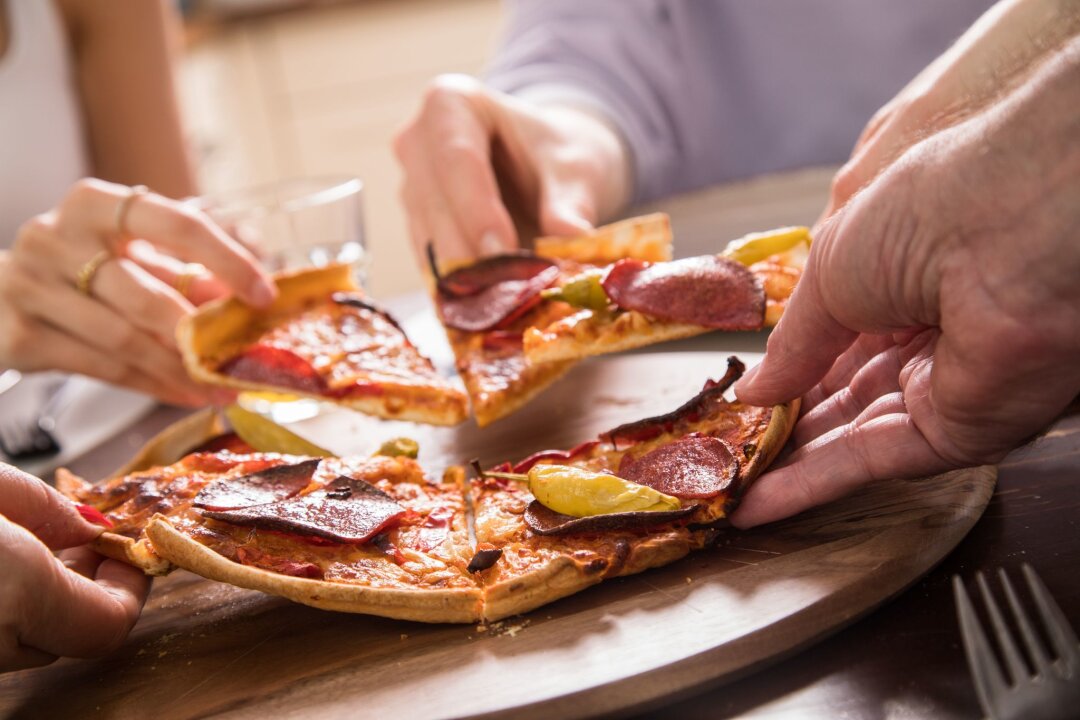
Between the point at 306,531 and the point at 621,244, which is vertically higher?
the point at 621,244

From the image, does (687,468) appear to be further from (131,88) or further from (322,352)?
(131,88)

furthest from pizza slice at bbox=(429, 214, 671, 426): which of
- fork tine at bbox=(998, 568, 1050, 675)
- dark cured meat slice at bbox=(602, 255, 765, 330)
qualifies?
fork tine at bbox=(998, 568, 1050, 675)

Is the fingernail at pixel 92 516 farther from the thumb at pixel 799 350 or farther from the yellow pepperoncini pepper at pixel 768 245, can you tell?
the yellow pepperoncini pepper at pixel 768 245

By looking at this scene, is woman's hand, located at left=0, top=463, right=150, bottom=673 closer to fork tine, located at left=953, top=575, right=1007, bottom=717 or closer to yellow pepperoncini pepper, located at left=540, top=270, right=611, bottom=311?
yellow pepperoncini pepper, located at left=540, top=270, right=611, bottom=311

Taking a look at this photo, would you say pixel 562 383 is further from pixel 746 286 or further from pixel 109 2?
pixel 109 2

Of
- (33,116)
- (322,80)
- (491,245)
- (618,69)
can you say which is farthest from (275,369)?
(322,80)

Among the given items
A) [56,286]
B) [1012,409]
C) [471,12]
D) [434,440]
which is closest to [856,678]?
[1012,409]

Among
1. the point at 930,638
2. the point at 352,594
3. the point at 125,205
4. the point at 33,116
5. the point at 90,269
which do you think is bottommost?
the point at 930,638

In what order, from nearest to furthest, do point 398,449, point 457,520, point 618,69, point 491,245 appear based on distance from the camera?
point 457,520, point 398,449, point 491,245, point 618,69
